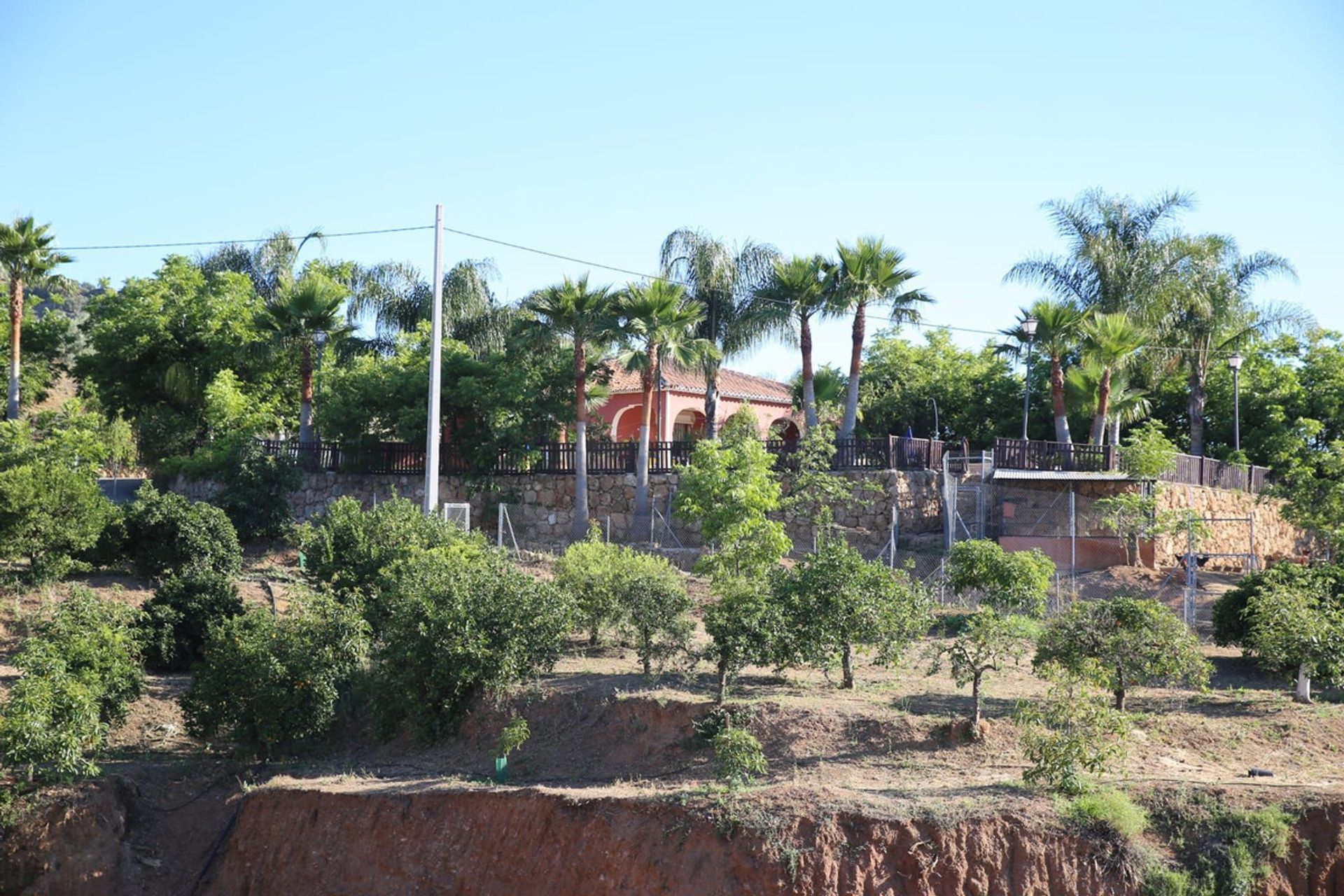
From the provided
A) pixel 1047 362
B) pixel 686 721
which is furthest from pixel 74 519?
pixel 1047 362

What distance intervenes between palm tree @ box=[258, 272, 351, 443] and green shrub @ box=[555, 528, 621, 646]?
13738mm

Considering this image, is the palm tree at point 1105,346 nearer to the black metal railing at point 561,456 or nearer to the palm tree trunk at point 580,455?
the black metal railing at point 561,456

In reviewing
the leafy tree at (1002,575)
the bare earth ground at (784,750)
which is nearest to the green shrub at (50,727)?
the bare earth ground at (784,750)

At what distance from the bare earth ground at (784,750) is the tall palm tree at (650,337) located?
920 centimetres

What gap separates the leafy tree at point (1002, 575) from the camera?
18.9 m

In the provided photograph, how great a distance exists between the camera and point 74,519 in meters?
25.1

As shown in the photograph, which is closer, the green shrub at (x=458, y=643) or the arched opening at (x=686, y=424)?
the green shrub at (x=458, y=643)

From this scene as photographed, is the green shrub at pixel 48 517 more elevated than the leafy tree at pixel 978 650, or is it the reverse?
the green shrub at pixel 48 517

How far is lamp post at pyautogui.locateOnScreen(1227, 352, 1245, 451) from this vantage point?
3326cm

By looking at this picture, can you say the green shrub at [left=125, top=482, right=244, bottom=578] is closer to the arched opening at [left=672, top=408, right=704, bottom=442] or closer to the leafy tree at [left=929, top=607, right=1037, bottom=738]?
the leafy tree at [left=929, top=607, right=1037, bottom=738]

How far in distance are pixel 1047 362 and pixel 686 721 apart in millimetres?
26827

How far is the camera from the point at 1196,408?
35906 millimetres

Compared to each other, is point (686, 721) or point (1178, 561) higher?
point (1178, 561)

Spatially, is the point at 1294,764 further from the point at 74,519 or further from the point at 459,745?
the point at 74,519
